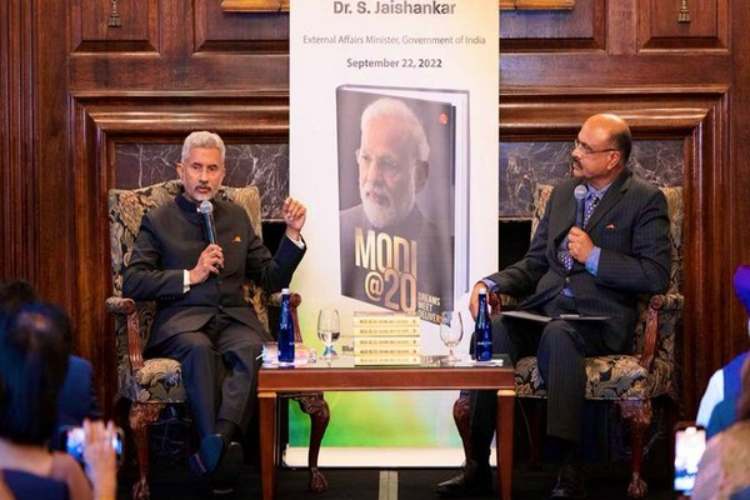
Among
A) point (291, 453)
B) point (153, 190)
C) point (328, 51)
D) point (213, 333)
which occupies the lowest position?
point (291, 453)

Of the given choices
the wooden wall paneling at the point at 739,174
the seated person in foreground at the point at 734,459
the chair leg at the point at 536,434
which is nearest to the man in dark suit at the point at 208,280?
the chair leg at the point at 536,434

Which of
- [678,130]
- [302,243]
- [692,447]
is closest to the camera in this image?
[692,447]

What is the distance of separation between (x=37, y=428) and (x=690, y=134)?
450cm

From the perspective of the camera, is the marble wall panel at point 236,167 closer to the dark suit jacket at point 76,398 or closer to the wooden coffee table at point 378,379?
the wooden coffee table at point 378,379

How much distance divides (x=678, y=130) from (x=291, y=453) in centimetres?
210

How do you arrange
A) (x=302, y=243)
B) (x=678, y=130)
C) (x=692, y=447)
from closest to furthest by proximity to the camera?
(x=692, y=447), (x=302, y=243), (x=678, y=130)

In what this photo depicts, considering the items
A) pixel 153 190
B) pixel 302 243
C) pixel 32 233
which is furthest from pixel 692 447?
pixel 32 233

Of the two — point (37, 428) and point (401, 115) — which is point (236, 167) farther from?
point (37, 428)

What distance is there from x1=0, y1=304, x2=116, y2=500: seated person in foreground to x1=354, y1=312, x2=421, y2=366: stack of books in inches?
104

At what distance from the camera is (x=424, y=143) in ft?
21.1

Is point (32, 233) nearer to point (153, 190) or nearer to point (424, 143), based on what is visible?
point (153, 190)

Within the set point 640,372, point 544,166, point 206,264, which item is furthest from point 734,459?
point 544,166

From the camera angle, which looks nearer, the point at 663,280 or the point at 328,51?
the point at 663,280

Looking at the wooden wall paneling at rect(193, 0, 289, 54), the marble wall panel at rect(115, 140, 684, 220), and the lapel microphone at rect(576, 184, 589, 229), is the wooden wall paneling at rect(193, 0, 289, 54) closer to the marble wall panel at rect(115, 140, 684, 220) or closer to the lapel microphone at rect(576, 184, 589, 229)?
the marble wall panel at rect(115, 140, 684, 220)
